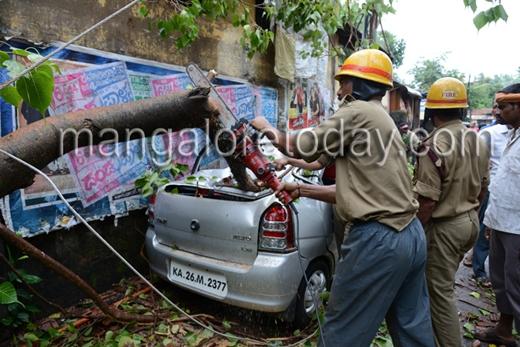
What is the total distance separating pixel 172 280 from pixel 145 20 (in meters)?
3.24

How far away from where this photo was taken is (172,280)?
3213mm

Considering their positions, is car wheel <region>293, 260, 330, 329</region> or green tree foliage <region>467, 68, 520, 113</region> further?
green tree foliage <region>467, 68, 520, 113</region>

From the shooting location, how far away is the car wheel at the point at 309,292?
296 centimetres

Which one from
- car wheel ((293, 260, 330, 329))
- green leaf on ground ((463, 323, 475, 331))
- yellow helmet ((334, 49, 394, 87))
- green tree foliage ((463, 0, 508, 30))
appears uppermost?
green tree foliage ((463, 0, 508, 30))

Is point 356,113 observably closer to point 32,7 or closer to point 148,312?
point 148,312

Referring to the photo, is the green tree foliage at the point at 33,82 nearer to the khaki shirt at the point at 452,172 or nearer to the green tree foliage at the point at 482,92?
the khaki shirt at the point at 452,172

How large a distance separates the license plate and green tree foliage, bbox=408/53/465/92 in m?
30.0

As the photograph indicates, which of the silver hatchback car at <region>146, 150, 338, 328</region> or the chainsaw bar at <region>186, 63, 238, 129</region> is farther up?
the chainsaw bar at <region>186, 63, 238, 129</region>

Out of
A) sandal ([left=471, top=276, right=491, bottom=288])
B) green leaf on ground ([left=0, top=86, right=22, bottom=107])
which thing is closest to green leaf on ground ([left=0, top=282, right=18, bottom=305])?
green leaf on ground ([left=0, top=86, right=22, bottom=107])

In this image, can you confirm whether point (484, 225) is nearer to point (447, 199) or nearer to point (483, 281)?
point (483, 281)

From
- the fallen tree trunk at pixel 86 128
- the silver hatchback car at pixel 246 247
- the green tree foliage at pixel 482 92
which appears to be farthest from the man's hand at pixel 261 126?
the green tree foliage at pixel 482 92

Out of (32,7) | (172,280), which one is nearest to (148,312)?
(172,280)

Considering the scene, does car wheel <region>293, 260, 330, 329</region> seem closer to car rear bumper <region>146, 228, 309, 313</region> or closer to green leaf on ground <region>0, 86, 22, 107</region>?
car rear bumper <region>146, 228, 309, 313</region>

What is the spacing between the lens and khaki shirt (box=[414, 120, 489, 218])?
2.53m
